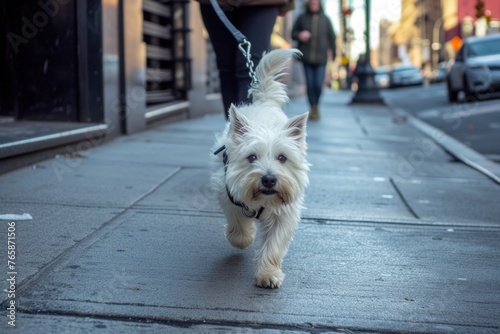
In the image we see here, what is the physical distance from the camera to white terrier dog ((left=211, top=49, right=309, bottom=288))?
3.19 metres

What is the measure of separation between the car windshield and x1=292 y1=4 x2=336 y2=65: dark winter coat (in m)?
7.60

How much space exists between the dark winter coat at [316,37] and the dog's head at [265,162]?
9.49 metres

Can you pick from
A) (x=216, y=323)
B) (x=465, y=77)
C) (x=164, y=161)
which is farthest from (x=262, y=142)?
(x=465, y=77)

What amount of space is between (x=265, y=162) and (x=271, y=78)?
872 mm

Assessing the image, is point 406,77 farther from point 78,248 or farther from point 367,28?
point 78,248

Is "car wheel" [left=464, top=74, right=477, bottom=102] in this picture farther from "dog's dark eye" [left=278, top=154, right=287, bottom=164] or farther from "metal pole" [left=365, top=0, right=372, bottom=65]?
"dog's dark eye" [left=278, top=154, right=287, bottom=164]

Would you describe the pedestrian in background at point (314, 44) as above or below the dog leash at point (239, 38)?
above

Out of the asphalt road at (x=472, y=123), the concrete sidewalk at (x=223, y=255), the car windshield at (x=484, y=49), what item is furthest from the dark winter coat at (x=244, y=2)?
the car windshield at (x=484, y=49)

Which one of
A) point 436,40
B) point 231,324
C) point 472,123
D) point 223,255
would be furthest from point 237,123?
point 436,40

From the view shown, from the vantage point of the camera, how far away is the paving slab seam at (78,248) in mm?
3096

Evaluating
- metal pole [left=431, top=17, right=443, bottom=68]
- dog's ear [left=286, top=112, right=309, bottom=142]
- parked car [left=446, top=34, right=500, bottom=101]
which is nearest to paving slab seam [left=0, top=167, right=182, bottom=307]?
dog's ear [left=286, top=112, right=309, bottom=142]

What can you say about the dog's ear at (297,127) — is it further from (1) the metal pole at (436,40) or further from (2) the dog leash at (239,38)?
(1) the metal pole at (436,40)

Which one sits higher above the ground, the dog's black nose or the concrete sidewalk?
the dog's black nose

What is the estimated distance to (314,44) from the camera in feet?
42.2
